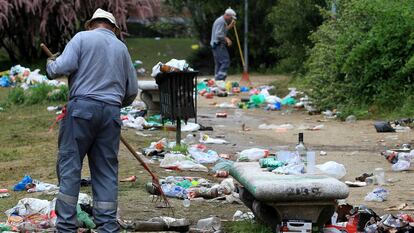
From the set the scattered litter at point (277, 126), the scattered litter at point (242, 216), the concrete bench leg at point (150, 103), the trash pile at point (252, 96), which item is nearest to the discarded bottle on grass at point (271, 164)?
the scattered litter at point (242, 216)

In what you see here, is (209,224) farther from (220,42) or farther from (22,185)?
(220,42)

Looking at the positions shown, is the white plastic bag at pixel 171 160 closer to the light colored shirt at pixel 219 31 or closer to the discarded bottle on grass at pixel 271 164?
the discarded bottle on grass at pixel 271 164

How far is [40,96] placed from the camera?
65.9 feet

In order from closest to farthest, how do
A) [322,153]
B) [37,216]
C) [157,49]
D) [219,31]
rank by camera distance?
1. [37,216]
2. [322,153]
3. [219,31]
4. [157,49]

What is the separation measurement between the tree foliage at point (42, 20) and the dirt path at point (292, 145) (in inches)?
362

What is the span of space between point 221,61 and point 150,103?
333 inches

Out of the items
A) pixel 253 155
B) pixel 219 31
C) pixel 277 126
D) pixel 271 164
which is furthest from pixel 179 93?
pixel 219 31

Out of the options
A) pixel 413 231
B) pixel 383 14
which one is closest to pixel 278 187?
pixel 413 231

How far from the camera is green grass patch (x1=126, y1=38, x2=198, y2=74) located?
3177 cm

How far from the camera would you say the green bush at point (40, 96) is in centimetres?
2003

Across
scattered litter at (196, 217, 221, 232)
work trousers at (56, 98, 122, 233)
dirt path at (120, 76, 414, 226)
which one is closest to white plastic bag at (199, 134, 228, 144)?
dirt path at (120, 76, 414, 226)

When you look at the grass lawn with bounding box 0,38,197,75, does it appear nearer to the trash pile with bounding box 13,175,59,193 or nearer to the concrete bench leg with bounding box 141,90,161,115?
the concrete bench leg with bounding box 141,90,161,115

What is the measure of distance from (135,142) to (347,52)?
19.2ft

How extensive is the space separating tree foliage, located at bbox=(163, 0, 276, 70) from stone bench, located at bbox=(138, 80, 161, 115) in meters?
12.5
